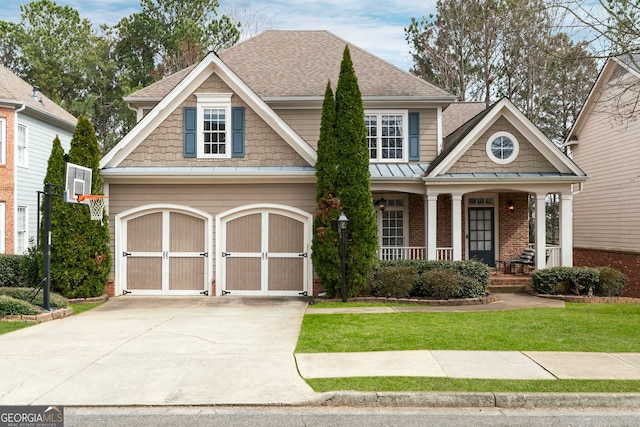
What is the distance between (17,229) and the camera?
19266mm

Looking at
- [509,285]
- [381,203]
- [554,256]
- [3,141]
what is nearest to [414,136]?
[381,203]

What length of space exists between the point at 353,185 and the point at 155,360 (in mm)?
7087

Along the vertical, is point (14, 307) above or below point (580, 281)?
below

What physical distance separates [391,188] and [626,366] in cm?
937

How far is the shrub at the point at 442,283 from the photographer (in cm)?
1291

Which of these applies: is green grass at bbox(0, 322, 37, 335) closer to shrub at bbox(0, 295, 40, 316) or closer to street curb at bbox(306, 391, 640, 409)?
shrub at bbox(0, 295, 40, 316)

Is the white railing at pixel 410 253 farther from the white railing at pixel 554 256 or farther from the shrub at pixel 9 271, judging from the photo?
the shrub at pixel 9 271

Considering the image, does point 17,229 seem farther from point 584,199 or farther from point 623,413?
point 584,199

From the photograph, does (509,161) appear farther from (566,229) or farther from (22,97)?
(22,97)

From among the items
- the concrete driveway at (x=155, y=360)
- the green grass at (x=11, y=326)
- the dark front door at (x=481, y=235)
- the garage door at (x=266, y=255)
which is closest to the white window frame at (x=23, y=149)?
the garage door at (x=266, y=255)

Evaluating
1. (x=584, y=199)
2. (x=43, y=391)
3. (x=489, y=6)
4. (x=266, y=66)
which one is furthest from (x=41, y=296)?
(x=489, y=6)

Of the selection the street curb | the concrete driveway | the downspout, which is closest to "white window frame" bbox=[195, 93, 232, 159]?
the concrete driveway

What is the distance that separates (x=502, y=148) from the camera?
617 inches

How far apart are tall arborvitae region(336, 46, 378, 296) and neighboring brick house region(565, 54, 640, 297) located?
9.26 m
